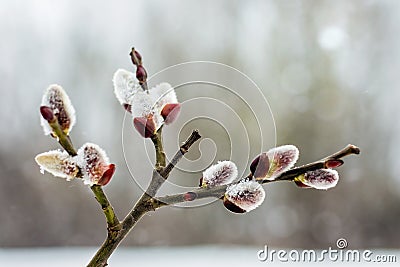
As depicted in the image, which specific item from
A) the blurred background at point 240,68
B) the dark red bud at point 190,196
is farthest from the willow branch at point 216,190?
the blurred background at point 240,68

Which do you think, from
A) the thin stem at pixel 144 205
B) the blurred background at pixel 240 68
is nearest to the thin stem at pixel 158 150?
the thin stem at pixel 144 205

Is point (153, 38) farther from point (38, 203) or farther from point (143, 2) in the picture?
point (38, 203)

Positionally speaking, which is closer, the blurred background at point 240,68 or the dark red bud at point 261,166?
the dark red bud at point 261,166

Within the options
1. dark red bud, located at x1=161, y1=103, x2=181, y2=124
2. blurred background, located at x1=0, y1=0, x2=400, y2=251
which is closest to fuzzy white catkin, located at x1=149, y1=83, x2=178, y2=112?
dark red bud, located at x1=161, y1=103, x2=181, y2=124

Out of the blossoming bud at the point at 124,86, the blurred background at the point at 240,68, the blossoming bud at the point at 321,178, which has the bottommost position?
the blurred background at the point at 240,68

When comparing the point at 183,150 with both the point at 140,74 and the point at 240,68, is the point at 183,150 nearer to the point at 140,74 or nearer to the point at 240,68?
the point at 140,74

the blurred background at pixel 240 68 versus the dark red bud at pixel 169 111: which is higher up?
the dark red bud at pixel 169 111

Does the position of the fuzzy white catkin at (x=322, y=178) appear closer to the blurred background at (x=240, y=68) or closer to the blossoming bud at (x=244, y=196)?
the blossoming bud at (x=244, y=196)

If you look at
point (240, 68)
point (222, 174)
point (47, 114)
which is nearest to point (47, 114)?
point (47, 114)
